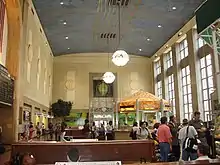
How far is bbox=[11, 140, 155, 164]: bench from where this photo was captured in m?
5.65

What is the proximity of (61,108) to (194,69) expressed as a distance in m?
9.40

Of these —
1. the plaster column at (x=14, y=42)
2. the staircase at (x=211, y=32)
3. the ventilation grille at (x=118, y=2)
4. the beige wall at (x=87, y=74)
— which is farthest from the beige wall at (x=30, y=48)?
the staircase at (x=211, y=32)

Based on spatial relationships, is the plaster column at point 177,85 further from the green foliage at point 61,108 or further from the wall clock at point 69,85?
the wall clock at point 69,85

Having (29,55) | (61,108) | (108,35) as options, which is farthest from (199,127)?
(61,108)

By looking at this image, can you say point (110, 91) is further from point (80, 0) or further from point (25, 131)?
point (25, 131)

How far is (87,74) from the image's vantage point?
2127 cm

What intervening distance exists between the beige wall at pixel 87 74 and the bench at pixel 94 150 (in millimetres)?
15007

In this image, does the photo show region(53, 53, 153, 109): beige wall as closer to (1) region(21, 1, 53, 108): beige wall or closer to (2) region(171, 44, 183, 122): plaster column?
(2) region(171, 44, 183, 122): plaster column

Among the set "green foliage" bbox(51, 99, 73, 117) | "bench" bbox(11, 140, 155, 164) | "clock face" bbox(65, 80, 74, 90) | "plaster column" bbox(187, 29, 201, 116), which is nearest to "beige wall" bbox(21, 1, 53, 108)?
"bench" bbox(11, 140, 155, 164)

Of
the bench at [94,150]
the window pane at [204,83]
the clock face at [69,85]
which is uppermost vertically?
the clock face at [69,85]

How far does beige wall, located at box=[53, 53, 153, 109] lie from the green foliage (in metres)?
1.72

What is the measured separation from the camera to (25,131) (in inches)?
351

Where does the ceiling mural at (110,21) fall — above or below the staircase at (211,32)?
above

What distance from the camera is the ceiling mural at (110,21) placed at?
38.3ft
